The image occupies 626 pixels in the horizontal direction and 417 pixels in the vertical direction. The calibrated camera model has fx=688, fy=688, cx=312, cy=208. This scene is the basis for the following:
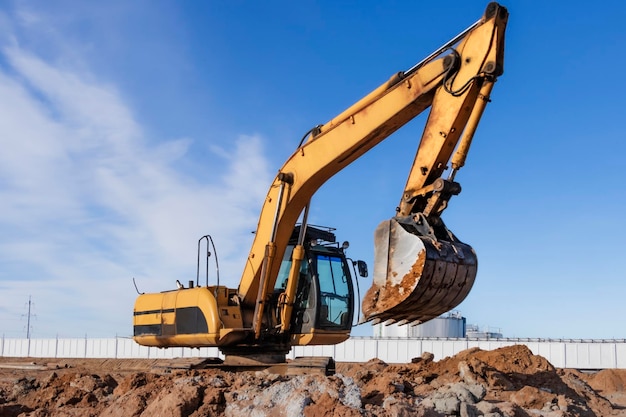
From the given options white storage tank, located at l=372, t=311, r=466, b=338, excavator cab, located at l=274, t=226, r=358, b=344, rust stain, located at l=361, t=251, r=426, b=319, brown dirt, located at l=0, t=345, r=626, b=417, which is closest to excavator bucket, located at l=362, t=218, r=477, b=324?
rust stain, located at l=361, t=251, r=426, b=319

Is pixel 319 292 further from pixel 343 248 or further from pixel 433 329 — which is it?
pixel 433 329

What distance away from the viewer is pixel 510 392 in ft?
31.9

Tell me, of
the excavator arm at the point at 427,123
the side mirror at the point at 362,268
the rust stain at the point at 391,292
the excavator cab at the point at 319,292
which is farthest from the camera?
the side mirror at the point at 362,268

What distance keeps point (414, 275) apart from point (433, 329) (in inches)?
1041

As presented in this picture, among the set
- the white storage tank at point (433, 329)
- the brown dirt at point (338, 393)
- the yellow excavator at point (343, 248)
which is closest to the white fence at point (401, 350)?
the white storage tank at point (433, 329)

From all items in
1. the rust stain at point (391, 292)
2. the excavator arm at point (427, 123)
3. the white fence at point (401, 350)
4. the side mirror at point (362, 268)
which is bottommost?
the white fence at point (401, 350)

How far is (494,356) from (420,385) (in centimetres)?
223

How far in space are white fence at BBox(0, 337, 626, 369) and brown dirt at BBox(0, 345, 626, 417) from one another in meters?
11.0

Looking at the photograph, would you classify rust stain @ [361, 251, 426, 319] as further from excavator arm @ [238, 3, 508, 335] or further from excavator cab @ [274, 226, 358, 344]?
excavator cab @ [274, 226, 358, 344]

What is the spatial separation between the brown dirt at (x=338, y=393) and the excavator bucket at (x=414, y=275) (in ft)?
3.07

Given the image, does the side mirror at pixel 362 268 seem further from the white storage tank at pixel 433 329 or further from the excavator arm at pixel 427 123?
the white storage tank at pixel 433 329

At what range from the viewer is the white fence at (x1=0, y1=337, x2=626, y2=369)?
23.7m

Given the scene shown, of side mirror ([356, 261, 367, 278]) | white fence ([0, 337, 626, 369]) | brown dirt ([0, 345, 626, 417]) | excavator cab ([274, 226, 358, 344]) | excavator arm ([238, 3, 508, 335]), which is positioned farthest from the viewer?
white fence ([0, 337, 626, 369])

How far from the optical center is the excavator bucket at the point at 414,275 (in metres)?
7.77
